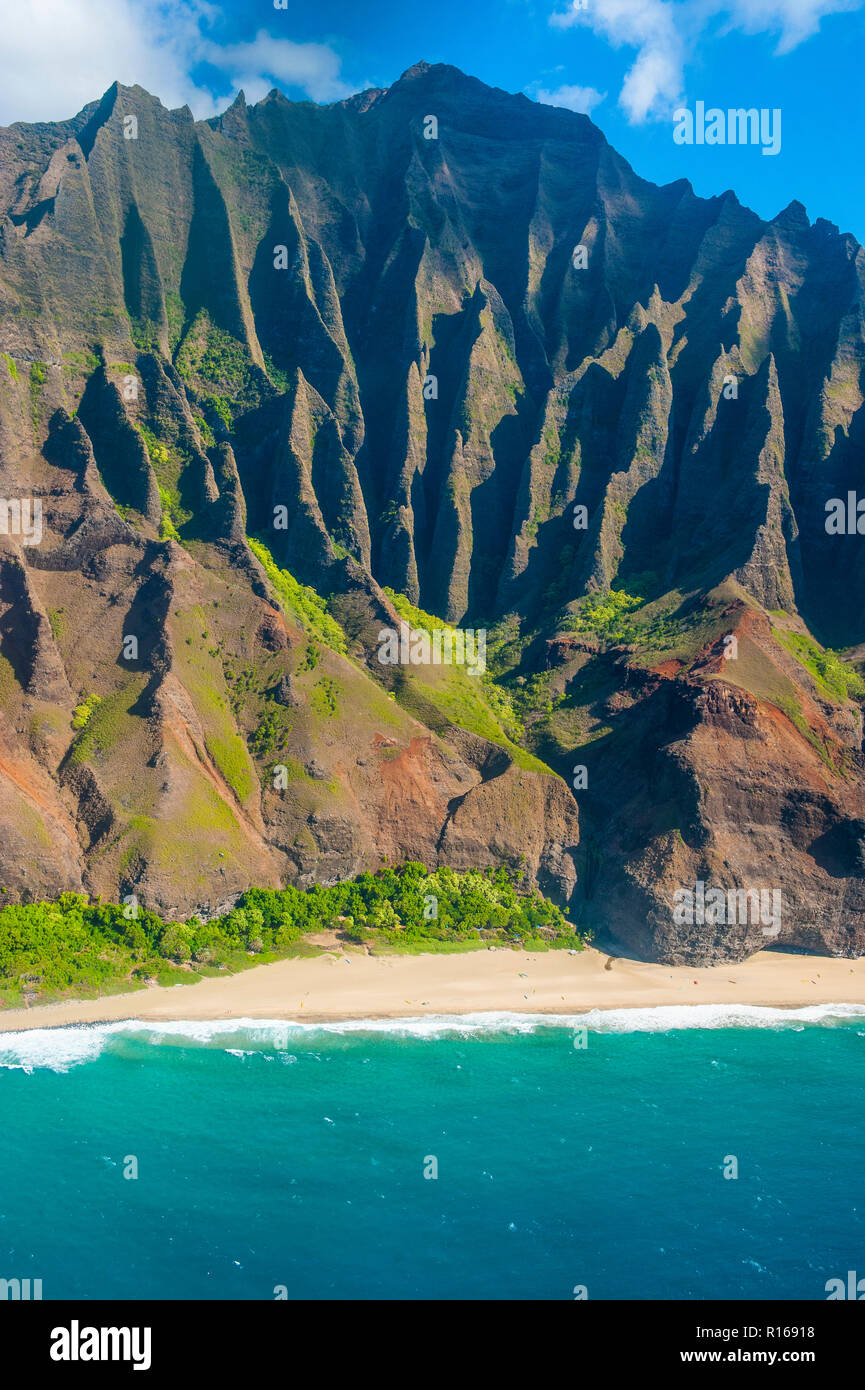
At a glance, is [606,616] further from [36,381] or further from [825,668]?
[36,381]

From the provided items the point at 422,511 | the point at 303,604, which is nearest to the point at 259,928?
the point at 303,604

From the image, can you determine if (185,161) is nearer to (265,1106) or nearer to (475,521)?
(475,521)

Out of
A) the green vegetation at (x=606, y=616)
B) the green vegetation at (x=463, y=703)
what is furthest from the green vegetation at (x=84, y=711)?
the green vegetation at (x=606, y=616)

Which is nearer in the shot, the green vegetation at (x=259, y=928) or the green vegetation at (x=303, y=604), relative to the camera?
the green vegetation at (x=259, y=928)

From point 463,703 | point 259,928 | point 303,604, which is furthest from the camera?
point 303,604

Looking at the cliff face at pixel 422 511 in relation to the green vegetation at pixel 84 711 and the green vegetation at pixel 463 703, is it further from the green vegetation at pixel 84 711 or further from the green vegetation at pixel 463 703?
the green vegetation at pixel 463 703

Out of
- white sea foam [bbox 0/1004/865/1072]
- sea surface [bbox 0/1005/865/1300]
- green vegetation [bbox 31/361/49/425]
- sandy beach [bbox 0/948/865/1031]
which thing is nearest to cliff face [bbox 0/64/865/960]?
green vegetation [bbox 31/361/49/425]

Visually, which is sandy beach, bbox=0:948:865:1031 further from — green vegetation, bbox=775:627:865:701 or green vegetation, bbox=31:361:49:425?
green vegetation, bbox=31:361:49:425
